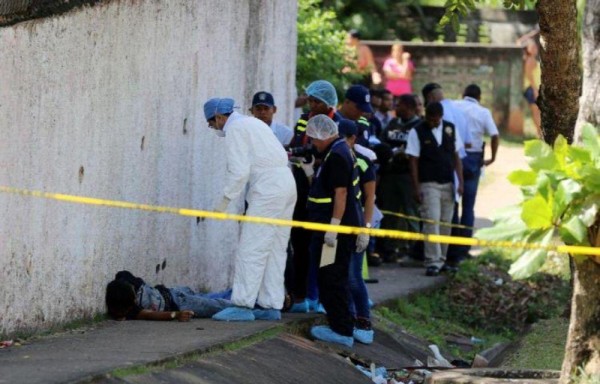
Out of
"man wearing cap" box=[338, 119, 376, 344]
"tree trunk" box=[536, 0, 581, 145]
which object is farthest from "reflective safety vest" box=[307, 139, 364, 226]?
"tree trunk" box=[536, 0, 581, 145]

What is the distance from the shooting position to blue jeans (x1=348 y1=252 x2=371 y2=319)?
1139 centimetres

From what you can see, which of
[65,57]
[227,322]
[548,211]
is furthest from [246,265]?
[548,211]

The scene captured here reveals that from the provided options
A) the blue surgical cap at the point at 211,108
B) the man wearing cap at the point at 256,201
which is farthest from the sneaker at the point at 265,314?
the blue surgical cap at the point at 211,108

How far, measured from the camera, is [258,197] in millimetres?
10945

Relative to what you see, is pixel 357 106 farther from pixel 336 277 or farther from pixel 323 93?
pixel 336 277

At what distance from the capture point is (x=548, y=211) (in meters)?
7.13

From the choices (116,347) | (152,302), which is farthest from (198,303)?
(116,347)

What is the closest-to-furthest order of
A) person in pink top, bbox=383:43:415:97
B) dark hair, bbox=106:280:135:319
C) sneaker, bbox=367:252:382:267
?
dark hair, bbox=106:280:135:319 < sneaker, bbox=367:252:382:267 < person in pink top, bbox=383:43:415:97

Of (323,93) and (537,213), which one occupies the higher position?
(323,93)

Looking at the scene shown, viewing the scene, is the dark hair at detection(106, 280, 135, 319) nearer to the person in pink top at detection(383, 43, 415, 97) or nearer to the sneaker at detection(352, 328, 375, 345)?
the sneaker at detection(352, 328, 375, 345)

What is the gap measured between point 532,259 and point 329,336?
4.15 metres

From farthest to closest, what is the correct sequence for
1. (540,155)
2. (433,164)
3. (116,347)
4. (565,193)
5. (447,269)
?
1. (447,269)
2. (433,164)
3. (116,347)
4. (540,155)
5. (565,193)

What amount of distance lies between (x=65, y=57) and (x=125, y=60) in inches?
38.6

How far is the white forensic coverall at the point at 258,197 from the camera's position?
10.9m
